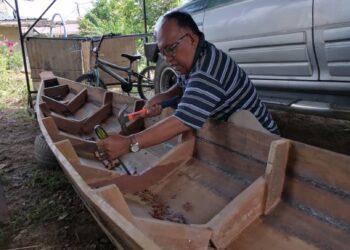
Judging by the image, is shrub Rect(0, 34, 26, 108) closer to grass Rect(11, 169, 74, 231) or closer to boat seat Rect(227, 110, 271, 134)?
grass Rect(11, 169, 74, 231)

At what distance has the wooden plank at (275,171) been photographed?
1.94m

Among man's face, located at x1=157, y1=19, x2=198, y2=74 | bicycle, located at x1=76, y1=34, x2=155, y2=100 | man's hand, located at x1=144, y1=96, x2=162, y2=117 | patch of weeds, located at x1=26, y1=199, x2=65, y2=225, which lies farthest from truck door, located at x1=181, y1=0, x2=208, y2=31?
patch of weeds, located at x1=26, y1=199, x2=65, y2=225

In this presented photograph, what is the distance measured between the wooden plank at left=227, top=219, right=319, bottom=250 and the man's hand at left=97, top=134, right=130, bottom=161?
0.80 m

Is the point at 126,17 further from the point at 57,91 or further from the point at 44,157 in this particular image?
the point at 44,157

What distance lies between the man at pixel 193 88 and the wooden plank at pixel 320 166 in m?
0.55

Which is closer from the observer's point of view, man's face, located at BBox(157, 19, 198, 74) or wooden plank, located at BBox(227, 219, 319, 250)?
wooden plank, located at BBox(227, 219, 319, 250)

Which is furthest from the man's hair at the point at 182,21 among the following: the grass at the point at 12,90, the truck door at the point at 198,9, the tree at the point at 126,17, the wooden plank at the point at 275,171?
the tree at the point at 126,17

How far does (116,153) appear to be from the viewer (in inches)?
85.4

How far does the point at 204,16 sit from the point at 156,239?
362 centimetres

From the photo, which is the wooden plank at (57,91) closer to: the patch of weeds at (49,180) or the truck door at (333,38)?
the patch of weeds at (49,180)

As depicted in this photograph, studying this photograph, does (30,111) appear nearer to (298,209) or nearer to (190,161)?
(190,161)

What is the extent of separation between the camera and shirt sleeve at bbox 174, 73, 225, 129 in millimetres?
2141

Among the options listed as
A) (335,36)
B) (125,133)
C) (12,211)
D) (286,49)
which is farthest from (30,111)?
(335,36)

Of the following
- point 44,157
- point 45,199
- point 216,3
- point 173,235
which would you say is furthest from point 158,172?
point 216,3
